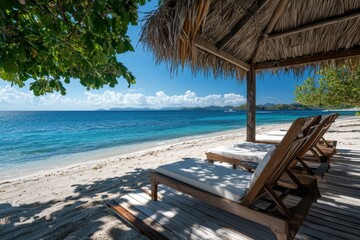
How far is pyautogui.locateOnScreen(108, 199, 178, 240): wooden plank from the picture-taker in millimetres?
1612

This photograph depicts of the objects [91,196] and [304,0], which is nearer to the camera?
[304,0]

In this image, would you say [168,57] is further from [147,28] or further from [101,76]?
[101,76]

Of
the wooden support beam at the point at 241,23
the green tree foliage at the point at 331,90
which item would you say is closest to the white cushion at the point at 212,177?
the wooden support beam at the point at 241,23

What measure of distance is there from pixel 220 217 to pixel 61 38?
2217 millimetres

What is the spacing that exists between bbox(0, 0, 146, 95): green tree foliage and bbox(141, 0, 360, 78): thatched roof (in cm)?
50

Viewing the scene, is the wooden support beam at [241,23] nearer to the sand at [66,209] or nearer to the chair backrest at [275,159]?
the chair backrest at [275,159]

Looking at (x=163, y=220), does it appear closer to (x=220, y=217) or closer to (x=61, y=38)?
(x=220, y=217)

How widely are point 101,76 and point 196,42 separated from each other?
4.30 ft

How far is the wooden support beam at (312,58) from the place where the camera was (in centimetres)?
328

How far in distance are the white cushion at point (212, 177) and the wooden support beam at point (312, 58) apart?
2.86 m

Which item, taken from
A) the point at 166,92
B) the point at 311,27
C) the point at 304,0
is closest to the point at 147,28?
the point at 304,0

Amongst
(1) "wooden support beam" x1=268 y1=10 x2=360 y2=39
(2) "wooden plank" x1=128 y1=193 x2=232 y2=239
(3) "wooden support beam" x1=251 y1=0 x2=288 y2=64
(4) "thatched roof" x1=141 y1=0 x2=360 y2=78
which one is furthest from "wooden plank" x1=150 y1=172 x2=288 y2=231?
(1) "wooden support beam" x1=268 y1=10 x2=360 y2=39

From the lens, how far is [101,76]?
235 cm

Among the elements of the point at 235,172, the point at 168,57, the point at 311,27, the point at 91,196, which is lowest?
the point at 91,196
